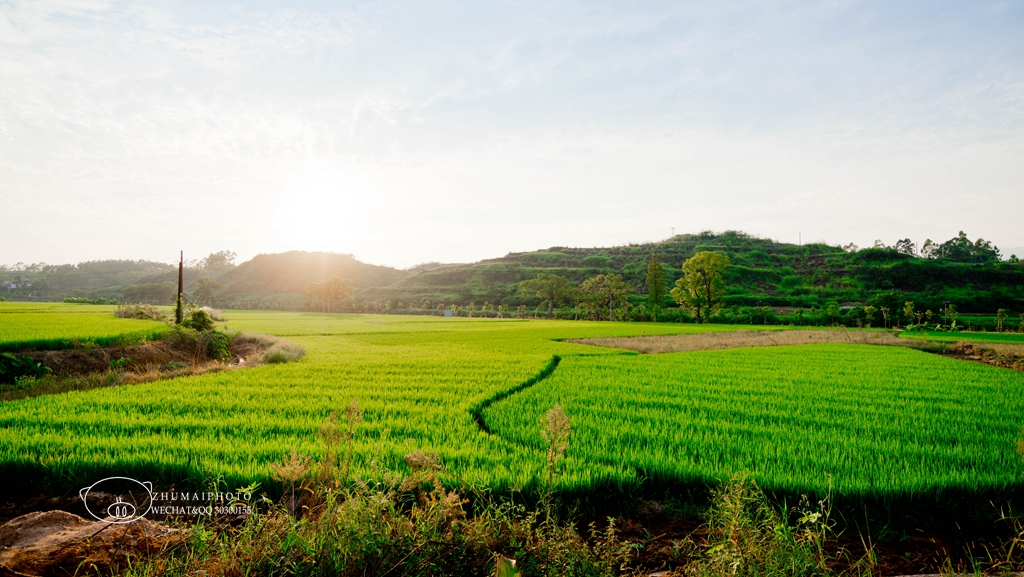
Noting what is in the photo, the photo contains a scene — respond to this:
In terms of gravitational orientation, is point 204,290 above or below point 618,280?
below

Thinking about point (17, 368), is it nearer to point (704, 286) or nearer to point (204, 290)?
point (704, 286)

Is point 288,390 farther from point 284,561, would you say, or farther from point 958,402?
point 958,402

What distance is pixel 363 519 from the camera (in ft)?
8.92

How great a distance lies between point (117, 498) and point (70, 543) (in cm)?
148

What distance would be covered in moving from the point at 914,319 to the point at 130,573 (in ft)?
210

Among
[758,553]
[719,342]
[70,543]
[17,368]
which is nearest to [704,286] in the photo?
[719,342]

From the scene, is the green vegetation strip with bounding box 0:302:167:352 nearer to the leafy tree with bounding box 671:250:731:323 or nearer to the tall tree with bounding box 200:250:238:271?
the leafy tree with bounding box 671:250:731:323

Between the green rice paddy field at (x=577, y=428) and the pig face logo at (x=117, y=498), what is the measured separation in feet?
0.44

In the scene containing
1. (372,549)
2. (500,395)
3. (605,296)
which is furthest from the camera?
(605,296)

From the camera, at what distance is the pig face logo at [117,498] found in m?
3.71

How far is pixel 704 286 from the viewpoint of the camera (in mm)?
57969

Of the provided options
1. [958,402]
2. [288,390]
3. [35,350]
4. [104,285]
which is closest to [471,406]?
[288,390]

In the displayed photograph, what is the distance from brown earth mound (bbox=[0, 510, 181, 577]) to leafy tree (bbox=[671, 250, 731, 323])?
6062 cm
